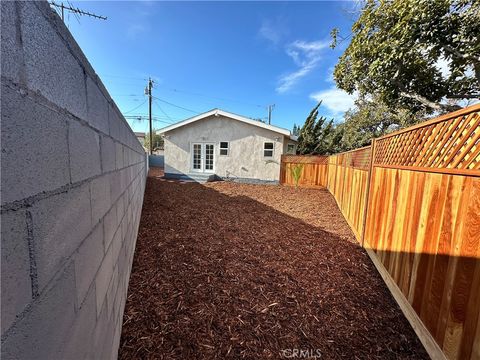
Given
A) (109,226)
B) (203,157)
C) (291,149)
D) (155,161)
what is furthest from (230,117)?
(155,161)

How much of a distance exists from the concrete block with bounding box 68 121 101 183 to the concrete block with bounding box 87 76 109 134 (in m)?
0.08

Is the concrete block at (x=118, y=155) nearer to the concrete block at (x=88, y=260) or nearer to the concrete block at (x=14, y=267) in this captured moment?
the concrete block at (x=88, y=260)

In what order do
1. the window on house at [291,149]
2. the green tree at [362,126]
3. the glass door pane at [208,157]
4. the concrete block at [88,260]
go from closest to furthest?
1. the concrete block at [88,260]
2. the glass door pane at [208,157]
3. the window on house at [291,149]
4. the green tree at [362,126]

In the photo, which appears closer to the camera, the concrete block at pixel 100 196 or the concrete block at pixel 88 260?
the concrete block at pixel 88 260

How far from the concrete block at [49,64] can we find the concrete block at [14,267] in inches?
13.8

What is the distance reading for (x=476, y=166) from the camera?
5.12ft

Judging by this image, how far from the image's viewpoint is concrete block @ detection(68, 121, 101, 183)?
0.84 metres

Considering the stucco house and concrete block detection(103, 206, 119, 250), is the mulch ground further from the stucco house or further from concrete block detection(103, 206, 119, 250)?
the stucco house

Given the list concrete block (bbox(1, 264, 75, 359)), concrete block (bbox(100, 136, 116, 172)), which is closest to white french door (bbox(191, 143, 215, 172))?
concrete block (bbox(100, 136, 116, 172))

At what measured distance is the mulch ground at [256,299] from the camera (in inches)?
79.6

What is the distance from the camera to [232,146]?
→ 12414mm

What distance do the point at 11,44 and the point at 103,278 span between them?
4.08ft

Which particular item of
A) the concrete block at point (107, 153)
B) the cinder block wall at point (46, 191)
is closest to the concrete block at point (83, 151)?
the cinder block wall at point (46, 191)

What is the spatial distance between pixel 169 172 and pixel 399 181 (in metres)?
12.3
